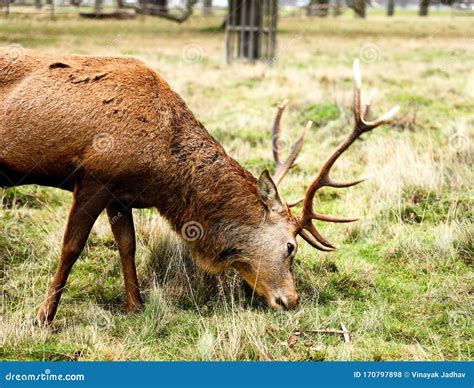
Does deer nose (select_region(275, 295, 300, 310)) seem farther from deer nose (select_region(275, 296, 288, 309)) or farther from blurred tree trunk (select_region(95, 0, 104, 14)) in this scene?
blurred tree trunk (select_region(95, 0, 104, 14))

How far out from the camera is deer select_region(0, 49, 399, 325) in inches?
218

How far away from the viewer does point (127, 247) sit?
612 centimetres

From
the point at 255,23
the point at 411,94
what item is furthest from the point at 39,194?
the point at 255,23

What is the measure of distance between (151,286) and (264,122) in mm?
6178

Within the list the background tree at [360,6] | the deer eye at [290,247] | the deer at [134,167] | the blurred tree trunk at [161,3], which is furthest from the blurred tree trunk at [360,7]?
the deer eye at [290,247]

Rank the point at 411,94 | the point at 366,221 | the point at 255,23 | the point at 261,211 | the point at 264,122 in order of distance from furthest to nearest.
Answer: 1. the point at 255,23
2. the point at 411,94
3. the point at 264,122
4. the point at 366,221
5. the point at 261,211

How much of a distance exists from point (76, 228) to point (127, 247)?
63 cm

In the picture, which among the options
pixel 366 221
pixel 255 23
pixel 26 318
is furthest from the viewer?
pixel 255 23

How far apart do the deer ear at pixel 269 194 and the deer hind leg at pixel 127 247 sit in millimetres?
1087

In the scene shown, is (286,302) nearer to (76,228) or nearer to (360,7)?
(76,228)

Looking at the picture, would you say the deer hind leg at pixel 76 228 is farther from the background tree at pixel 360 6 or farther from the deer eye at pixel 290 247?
the background tree at pixel 360 6

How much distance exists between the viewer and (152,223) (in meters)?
6.96

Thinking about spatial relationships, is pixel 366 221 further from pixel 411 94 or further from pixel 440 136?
pixel 411 94

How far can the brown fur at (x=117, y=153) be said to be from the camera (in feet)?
18.1
